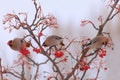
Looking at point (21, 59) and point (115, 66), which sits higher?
point (21, 59)

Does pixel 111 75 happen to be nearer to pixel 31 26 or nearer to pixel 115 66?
pixel 115 66

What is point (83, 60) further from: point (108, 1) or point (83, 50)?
point (108, 1)

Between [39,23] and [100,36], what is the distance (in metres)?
0.13

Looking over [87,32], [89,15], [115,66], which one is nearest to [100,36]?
[87,32]

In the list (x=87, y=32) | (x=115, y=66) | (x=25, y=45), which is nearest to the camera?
(x=25, y=45)

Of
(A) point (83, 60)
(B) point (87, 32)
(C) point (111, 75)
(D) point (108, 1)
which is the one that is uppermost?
(D) point (108, 1)

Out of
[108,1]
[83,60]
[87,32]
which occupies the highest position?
[108,1]

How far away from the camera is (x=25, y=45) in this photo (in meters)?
0.68

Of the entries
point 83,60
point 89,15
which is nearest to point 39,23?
point 83,60

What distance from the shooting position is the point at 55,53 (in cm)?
70

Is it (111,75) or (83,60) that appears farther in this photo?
(111,75)

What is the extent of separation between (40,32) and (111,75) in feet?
5.68

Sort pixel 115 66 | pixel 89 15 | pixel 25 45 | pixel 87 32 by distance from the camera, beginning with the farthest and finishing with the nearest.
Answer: pixel 115 66
pixel 89 15
pixel 87 32
pixel 25 45

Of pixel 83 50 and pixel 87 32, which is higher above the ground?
pixel 83 50
